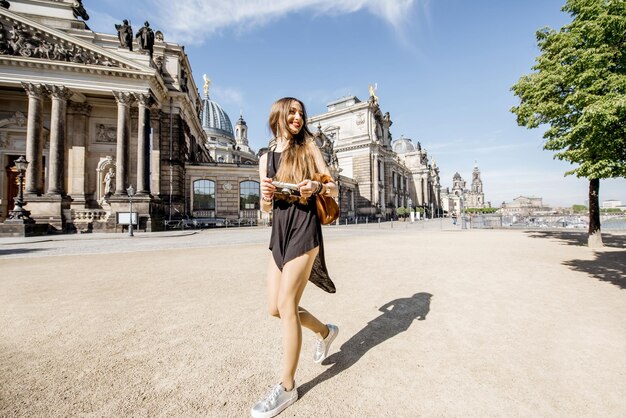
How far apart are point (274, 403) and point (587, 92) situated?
36.2 ft

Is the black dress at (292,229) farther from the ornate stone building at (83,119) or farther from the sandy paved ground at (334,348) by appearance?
the ornate stone building at (83,119)

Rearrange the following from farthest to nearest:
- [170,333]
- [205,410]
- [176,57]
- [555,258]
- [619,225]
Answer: [176,57], [619,225], [555,258], [170,333], [205,410]

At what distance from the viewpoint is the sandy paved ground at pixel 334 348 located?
6.11ft

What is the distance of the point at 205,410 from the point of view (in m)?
1.77

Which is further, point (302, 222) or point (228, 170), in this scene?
point (228, 170)

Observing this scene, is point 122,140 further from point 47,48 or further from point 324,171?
point 324,171

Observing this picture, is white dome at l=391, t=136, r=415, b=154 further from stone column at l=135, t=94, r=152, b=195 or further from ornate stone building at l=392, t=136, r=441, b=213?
stone column at l=135, t=94, r=152, b=195

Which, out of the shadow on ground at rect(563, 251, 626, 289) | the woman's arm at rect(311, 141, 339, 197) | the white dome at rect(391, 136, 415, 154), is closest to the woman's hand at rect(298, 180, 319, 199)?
the woman's arm at rect(311, 141, 339, 197)

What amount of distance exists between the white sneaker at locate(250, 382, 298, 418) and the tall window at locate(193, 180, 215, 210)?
2763cm

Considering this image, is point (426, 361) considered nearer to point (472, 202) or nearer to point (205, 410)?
point (205, 410)

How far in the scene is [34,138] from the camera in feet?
58.4

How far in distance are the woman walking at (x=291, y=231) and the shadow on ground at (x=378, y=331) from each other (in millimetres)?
175

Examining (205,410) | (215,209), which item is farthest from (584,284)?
(215,209)

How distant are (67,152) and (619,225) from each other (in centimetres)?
4266
